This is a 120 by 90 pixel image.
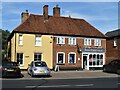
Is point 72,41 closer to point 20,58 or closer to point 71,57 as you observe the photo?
point 71,57

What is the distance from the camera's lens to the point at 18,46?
3609 cm

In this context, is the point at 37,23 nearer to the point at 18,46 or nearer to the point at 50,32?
the point at 50,32

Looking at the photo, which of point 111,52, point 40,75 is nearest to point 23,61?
point 40,75

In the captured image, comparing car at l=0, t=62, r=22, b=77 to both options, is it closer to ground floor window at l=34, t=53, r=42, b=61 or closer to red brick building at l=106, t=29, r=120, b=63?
ground floor window at l=34, t=53, r=42, b=61

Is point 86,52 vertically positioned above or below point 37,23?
below

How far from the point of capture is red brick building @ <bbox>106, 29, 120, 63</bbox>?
43.5 metres

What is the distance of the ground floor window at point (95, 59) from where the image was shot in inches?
1600

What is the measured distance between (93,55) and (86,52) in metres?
1.54

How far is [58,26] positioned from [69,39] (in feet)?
9.32

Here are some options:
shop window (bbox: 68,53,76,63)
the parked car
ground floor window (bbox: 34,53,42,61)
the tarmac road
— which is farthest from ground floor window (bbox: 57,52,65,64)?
the tarmac road

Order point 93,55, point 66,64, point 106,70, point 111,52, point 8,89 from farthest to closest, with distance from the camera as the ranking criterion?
point 111,52
point 93,55
point 66,64
point 106,70
point 8,89

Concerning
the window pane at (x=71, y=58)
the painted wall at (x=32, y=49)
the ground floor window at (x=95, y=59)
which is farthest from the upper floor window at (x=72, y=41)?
the ground floor window at (x=95, y=59)

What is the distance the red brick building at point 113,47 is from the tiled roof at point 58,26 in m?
3.07

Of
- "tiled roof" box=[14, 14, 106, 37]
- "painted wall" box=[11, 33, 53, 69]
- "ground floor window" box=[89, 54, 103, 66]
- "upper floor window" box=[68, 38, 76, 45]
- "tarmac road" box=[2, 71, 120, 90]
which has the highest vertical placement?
"tiled roof" box=[14, 14, 106, 37]
